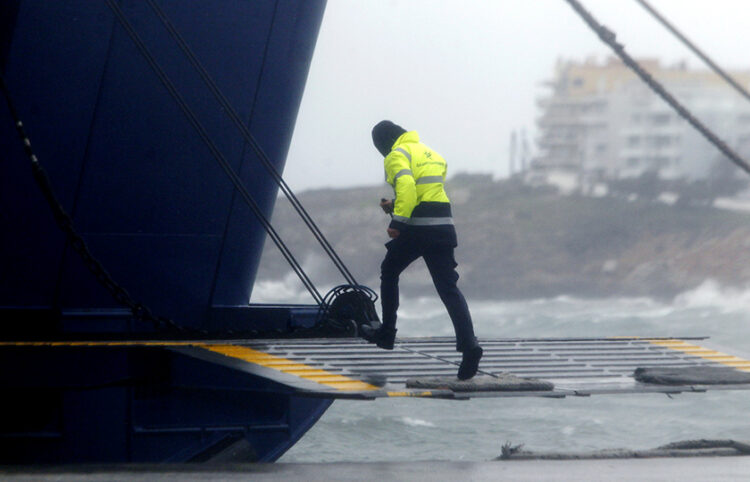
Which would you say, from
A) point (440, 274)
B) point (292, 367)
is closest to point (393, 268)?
point (440, 274)

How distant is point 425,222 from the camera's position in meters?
6.81

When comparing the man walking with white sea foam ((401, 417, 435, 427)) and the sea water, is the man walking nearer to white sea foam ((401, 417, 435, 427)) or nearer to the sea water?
the sea water

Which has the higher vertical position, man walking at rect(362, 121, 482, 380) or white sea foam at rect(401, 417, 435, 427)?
man walking at rect(362, 121, 482, 380)

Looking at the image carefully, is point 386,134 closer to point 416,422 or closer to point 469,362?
point 469,362

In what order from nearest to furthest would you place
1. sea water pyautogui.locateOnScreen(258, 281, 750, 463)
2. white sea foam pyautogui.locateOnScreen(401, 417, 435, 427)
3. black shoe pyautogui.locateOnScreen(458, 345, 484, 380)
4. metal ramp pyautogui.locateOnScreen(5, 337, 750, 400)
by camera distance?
metal ramp pyautogui.locateOnScreen(5, 337, 750, 400)
black shoe pyautogui.locateOnScreen(458, 345, 484, 380)
sea water pyautogui.locateOnScreen(258, 281, 750, 463)
white sea foam pyautogui.locateOnScreen(401, 417, 435, 427)

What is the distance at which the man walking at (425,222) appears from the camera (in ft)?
21.7

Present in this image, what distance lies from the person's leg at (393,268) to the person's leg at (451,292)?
0.14 meters

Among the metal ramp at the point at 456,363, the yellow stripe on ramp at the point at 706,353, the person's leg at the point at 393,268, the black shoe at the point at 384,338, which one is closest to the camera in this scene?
the metal ramp at the point at 456,363

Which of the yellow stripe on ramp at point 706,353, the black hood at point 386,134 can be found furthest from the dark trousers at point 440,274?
the yellow stripe on ramp at point 706,353

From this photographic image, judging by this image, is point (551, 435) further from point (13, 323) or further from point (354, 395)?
point (354, 395)

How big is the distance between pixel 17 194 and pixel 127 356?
5.75 feet

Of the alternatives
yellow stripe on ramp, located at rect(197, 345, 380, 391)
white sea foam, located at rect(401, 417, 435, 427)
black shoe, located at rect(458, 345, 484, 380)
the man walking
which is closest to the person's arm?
the man walking

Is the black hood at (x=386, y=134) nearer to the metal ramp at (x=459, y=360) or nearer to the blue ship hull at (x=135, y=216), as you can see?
the metal ramp at (x=459, y=360)

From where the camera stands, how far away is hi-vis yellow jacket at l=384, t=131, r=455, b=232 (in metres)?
6.66
